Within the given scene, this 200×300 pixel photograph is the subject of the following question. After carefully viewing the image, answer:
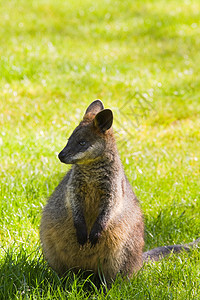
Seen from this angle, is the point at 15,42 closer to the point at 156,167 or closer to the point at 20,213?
the point at 156,167

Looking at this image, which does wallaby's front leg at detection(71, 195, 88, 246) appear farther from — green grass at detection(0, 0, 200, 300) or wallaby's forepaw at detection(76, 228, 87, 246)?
green grass at detection(0, 0, 200, 300)

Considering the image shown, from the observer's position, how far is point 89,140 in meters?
3.56

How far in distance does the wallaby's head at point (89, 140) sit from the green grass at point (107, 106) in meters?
0.86

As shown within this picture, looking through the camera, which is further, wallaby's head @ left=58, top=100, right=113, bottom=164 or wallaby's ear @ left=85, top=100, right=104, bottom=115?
wallaby's ear @ left=85, top=100, right=104, bottom=115

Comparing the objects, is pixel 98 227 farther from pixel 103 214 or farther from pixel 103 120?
pixel 103 120

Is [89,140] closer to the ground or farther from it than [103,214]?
farther from it

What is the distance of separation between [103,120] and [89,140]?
0.17m

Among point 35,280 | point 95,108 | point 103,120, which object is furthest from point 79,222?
point 95,108

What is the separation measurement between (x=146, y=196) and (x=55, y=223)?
1.67 metres

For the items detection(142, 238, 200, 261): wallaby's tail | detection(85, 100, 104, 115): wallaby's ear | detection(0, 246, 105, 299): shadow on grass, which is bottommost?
detection(142, 238, 200, 261): wallaby's tail

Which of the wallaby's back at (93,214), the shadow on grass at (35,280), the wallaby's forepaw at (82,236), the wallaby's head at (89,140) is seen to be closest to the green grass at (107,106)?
the shadow on grass at (35,280)

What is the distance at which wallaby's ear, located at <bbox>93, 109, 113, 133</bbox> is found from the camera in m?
3.54

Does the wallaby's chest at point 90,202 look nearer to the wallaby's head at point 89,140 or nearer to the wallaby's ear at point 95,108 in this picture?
the wallaby's head at point 89,140

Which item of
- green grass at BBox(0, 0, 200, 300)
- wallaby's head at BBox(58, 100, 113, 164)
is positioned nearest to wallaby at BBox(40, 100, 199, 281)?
wallaby's head at BBox(58, 100, 113, 164)
